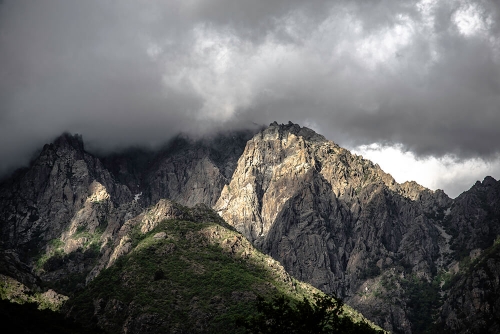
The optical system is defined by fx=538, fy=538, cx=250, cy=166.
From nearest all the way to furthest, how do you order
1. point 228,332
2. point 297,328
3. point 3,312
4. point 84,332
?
point 297,328 < point 3,312 < point 84,332 < point 228,332

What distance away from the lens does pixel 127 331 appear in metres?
199

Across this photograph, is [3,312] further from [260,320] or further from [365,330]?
[365,330]

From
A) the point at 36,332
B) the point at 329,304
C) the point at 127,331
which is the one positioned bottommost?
the point at 36,332

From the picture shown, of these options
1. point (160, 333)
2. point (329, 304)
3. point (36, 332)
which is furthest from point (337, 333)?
point (160, 333)

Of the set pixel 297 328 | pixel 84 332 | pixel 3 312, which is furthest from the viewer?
pixel 84 332

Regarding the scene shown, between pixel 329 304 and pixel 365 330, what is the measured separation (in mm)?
11194

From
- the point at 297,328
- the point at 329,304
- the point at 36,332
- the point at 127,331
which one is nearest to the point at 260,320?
the point at 297,328

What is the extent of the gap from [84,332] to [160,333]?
7580 cm

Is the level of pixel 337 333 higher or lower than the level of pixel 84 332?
higher

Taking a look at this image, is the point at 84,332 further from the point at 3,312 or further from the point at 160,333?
the point at 160,333

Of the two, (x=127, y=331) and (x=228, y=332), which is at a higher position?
(x=228, y=332)

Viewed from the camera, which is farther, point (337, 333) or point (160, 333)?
point (160, 333)

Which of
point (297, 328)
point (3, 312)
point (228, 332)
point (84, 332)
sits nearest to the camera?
point (297, 328)

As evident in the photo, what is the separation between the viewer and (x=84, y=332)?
4990 inches
